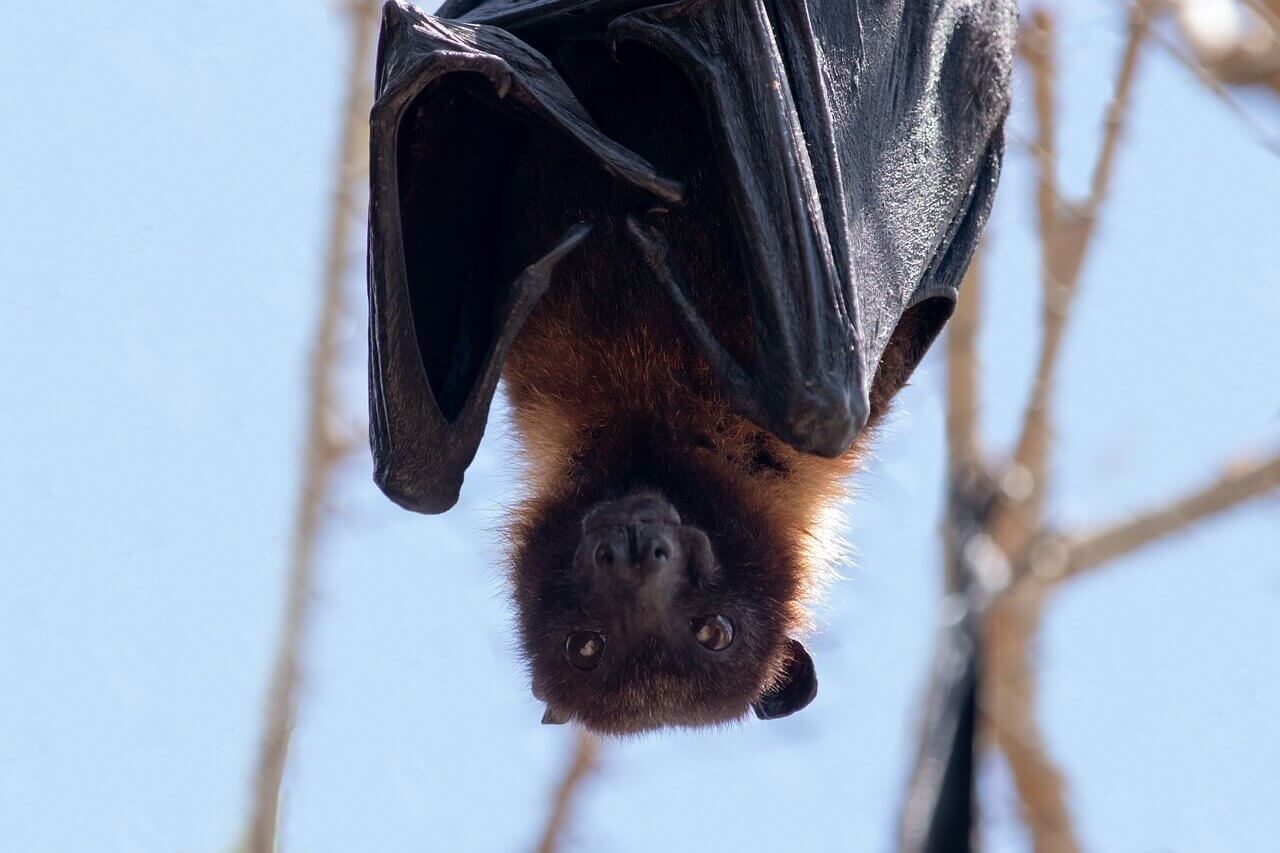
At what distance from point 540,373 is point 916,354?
2.60 ft

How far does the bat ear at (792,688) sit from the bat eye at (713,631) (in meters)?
0.28

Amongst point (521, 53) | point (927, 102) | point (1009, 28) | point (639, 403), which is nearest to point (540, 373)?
point (639, 403)

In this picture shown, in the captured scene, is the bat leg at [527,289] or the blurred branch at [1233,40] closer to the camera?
the bat leg at [527,289]

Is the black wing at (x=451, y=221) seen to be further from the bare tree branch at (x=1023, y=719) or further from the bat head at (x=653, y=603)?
the bare tree branch at (x=1023, y=719)

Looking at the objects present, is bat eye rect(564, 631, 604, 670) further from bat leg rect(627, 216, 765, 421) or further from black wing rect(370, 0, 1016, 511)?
bat leg rect(627, 216, 765, 421)

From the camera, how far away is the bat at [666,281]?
92.6 inches

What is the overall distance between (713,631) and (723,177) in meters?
0.92

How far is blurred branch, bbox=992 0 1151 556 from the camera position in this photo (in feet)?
13.4

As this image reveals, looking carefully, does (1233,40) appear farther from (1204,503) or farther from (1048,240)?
(1204,503)

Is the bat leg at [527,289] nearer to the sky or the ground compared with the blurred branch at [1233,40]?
nearer to the sky

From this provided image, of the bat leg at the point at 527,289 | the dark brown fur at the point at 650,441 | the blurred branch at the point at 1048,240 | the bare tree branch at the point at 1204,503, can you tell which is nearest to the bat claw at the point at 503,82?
the bat leg at the point at 527,289

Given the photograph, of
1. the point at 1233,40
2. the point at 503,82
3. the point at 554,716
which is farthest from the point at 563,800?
the point at 1233,40

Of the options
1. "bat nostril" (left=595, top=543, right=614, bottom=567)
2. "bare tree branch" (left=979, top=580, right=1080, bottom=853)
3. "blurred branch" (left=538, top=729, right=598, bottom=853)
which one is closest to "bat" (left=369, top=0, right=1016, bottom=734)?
"bat nostril" (left=595, top=543, right=614, bottom=567)

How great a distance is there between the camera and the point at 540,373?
298 centimetres
